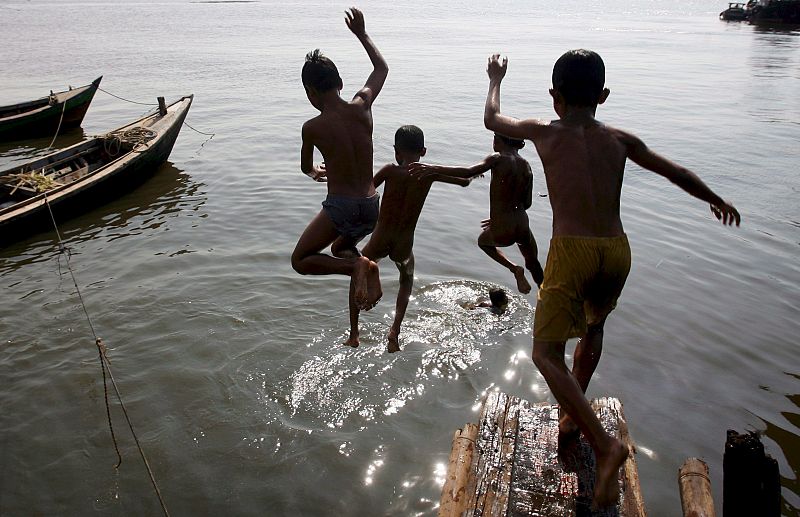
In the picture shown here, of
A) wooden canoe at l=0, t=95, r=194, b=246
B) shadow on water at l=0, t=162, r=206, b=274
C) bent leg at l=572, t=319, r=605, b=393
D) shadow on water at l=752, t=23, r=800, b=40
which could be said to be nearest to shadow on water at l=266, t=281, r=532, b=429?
bent leg at l=572, t=319, r=605, b=393

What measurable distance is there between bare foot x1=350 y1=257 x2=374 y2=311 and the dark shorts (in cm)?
30

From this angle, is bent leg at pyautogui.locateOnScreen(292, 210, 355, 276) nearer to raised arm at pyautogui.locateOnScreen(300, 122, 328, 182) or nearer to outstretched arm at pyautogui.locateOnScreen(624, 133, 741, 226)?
raised arm at pyautogui.locateOnScreen(300, 122, 328, 182)

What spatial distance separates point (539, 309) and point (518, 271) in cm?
317

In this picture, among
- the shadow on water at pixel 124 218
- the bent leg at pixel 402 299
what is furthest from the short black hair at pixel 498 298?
the shadow on water at pixel 124 218

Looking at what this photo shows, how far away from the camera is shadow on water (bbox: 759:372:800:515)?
191 inches

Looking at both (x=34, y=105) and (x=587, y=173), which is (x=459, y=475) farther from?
(x=34, y=105)

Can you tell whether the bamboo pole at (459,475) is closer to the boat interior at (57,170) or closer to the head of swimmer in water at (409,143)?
the head of swimmer in water at (409,143)

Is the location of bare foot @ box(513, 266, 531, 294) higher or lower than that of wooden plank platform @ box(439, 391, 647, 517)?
lower

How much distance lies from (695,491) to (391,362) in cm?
334

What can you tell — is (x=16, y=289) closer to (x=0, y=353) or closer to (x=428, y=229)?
(x=0, y=353)

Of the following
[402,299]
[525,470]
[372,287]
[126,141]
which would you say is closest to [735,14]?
[126,141]

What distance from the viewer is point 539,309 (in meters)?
3.56

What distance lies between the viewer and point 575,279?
345 cm

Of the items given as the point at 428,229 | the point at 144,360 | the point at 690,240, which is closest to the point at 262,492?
the point at 144,360
